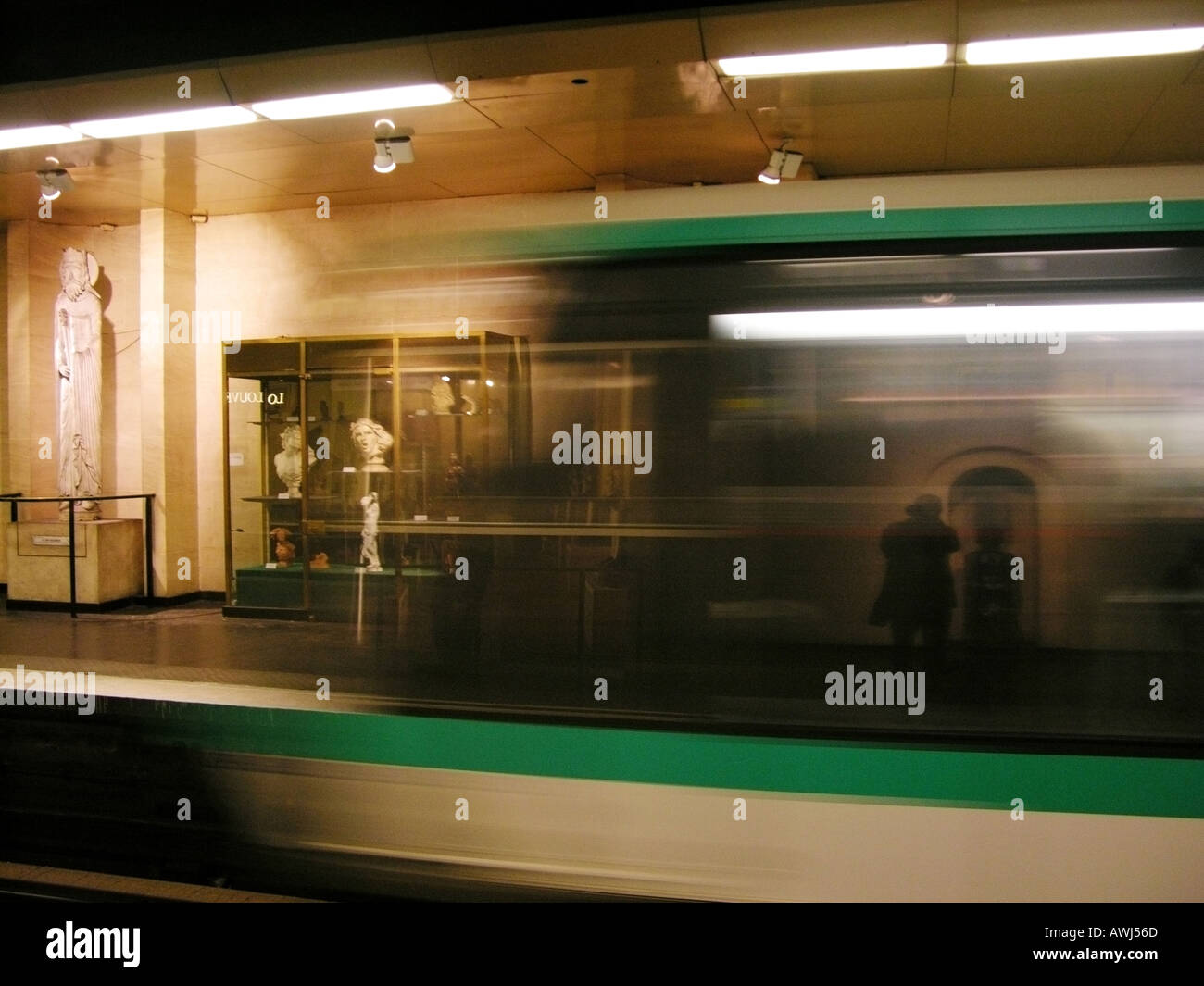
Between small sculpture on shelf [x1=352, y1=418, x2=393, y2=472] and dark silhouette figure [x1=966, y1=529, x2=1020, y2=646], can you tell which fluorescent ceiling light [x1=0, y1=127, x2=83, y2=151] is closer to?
small sculpture on shelf [x1=352, y1=418, x2=393, y2=472]

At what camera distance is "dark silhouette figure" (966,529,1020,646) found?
279cm

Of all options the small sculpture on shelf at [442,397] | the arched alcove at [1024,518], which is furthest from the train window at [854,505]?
the small sculpture on shelf at [442,397]

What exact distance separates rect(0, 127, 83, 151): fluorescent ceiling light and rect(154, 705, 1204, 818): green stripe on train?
540cm

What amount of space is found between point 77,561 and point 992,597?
9.71 metres

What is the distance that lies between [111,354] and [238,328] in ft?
4.96

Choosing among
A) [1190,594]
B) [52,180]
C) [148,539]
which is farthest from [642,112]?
[148,539]

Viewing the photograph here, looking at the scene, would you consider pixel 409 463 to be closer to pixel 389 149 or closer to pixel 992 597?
pixel 992 597

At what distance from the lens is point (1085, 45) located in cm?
464

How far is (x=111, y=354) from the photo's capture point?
34.7ft

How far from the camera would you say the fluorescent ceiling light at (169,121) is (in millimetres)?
5996

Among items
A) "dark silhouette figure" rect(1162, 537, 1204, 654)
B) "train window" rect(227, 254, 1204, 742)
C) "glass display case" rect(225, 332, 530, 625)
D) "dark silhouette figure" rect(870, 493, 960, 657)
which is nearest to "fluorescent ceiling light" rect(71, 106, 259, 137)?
"glass display case" rect(225, 332, 530, 625)

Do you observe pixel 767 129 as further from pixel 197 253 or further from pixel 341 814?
pixel 197 253

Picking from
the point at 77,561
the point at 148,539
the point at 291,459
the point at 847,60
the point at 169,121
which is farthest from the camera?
the point at 148,539
